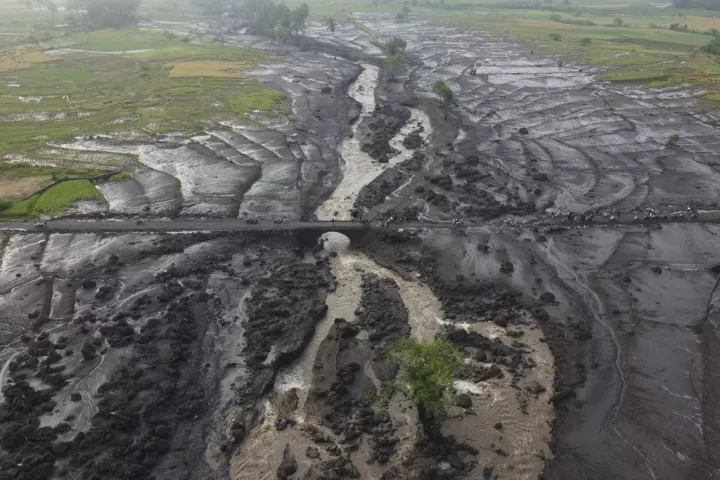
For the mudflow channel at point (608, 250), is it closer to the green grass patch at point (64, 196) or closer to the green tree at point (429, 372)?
the green tree at point (429, 372)

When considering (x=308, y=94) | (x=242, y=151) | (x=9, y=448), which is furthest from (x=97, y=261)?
(x=308, y=94)

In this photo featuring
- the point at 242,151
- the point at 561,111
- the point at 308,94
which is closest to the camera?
the point at 242,151

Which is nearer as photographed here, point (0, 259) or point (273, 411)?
point (273, 411)

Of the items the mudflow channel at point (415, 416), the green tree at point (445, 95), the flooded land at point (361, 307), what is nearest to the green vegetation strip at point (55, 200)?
the flooded land at point (361, 307)

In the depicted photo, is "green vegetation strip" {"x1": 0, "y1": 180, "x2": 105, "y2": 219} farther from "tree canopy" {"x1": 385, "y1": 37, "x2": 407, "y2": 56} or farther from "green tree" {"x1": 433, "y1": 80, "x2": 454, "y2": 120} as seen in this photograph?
"tree canopy" {"x1": 385, "y1": 37, "x2": 407, "y2": 56}

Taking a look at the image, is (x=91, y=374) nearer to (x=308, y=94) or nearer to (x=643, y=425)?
(x=643, y=425)

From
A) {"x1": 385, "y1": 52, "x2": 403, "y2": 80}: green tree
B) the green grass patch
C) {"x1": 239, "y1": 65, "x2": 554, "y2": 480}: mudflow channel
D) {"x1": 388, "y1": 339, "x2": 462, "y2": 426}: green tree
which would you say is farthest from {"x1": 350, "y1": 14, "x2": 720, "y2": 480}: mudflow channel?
the green grass patch
